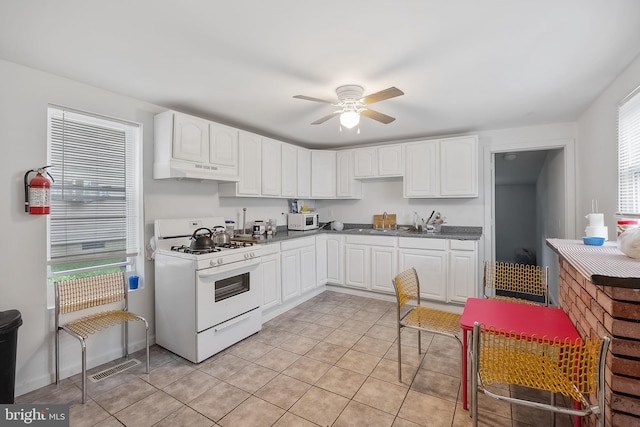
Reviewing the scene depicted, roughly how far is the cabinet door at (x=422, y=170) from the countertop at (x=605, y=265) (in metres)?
2.22

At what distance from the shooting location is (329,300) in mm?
4152

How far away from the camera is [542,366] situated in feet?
4.08

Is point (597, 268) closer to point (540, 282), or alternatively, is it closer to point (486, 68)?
point (540, 282)

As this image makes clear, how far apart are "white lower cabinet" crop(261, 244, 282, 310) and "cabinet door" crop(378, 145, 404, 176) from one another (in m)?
1.96

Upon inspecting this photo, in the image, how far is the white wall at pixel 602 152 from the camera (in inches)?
90.1

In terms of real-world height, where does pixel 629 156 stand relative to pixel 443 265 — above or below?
above

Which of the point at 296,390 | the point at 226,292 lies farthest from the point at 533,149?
the point at 226,292

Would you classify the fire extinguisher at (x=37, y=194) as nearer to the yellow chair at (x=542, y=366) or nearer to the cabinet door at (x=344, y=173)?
the yellow chair at (x=542, y=366)

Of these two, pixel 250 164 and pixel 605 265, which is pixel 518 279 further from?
pixel 250 164

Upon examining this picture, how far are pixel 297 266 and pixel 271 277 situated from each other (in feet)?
1.69

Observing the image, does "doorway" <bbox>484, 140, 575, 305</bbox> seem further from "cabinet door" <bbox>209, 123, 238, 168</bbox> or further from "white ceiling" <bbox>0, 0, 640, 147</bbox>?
"cabinet door" <bbox>209, 123, 238, 168</bbox>

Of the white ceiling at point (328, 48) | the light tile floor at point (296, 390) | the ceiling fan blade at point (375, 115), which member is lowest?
the light tile floor at point (296, 390)

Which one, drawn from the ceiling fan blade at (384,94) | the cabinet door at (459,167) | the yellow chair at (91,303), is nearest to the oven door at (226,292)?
the yellow chair at (91,303)

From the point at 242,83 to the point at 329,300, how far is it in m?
3.00
